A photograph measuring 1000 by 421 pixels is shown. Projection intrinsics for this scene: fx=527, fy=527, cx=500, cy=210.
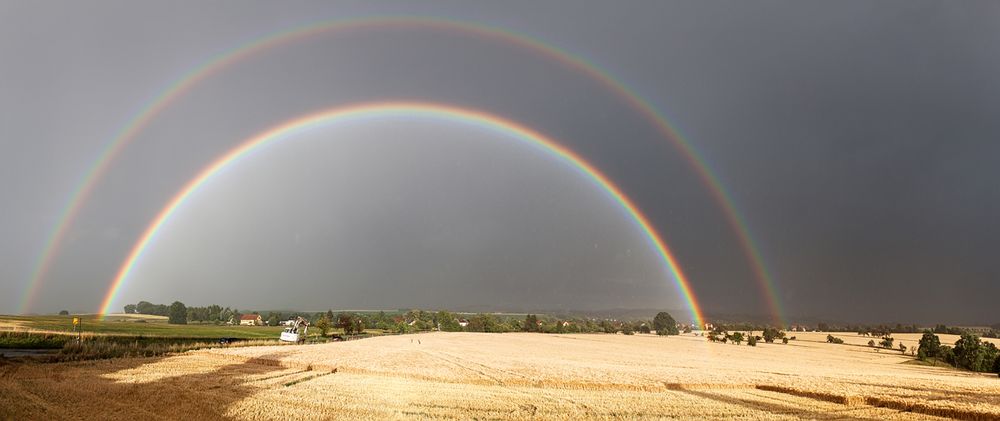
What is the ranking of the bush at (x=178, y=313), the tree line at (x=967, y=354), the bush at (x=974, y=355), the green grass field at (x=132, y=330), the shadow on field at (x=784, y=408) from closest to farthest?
the shadow on field at (x=784, y=408) → the tree line at (x=967, y=354) → the bush at (x=974, y=355) → the green grass field at (x=132, y=330) → the bush at (x=178, y=313)

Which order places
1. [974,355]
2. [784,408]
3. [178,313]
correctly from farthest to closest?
[178,313] → [974,355] → [784,408]

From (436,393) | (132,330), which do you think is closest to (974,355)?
(436,393)

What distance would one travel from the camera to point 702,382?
117 feet

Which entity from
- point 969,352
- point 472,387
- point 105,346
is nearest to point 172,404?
point 472,387

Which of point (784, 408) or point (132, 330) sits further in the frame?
point (132, 330)

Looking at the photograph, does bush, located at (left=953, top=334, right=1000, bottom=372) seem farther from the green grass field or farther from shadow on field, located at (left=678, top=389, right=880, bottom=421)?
the green grass field

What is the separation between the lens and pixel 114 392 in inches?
963

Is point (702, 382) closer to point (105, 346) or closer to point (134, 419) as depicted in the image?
point (134, 419)

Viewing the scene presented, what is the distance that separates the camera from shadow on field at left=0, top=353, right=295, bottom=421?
65.9 ft

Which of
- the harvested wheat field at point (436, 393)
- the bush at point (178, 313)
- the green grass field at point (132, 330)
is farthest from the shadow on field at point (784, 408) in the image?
the bush at point (178, 313)

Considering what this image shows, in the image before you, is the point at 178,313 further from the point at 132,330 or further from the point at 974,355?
the point at 974,355

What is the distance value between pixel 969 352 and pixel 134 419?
106400 mm

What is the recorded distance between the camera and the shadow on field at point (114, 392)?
20.1 m

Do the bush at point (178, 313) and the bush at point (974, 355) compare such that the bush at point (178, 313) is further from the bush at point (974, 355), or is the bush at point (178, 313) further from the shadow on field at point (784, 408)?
the bush at point (974, 355)
